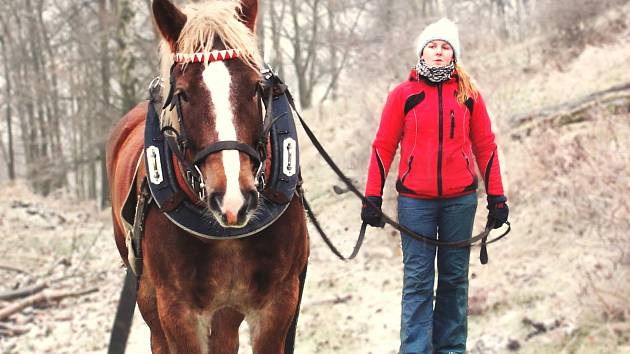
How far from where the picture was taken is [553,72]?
52.3ft

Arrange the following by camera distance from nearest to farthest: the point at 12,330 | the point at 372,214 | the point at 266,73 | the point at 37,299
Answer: the point at 266,73, the point at 372,214, the point at 12,330, the point at 37,299

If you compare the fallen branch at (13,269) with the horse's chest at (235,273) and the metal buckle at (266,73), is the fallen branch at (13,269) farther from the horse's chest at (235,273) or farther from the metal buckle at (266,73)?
the metal buckle at (266,73)

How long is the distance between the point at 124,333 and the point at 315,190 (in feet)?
31.4

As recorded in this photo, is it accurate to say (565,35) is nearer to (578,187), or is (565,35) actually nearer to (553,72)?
(553,72)

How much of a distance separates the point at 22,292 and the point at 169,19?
8.38m

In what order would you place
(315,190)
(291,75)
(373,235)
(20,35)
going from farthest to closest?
(291,75) < (20,35) < (315,190) < (373,235)

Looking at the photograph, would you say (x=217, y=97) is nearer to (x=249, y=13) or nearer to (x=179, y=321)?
(x=249, y=13)

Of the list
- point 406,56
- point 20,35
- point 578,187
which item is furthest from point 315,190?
point 20,35

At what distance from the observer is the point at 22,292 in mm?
10234

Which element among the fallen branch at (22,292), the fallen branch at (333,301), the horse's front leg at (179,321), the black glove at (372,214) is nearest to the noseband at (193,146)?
the horse's front leg at (179,321)

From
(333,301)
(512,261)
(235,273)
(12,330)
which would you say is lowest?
(12,330)

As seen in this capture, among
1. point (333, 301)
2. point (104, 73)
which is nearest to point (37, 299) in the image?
point (333, 301)

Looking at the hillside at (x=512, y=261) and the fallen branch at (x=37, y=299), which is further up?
the hillside at (x=512, y=261)

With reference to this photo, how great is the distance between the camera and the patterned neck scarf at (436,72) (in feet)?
12.5
